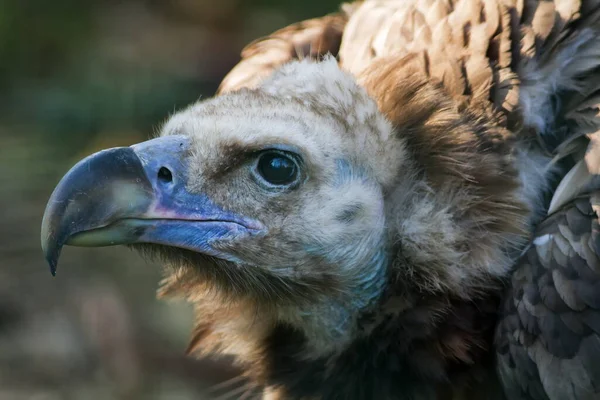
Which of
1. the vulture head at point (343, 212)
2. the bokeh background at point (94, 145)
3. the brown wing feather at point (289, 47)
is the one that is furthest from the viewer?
the bokeh background at point (94, 145)

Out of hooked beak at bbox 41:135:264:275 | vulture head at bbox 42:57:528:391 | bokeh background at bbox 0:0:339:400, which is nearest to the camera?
hooked beak at bbox 41:135:264:275

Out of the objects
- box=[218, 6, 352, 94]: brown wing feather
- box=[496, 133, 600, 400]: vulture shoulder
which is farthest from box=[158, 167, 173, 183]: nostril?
box=[218, 6, 352, 94]: brown wing feather

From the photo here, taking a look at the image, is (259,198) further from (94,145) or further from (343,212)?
(94,145)

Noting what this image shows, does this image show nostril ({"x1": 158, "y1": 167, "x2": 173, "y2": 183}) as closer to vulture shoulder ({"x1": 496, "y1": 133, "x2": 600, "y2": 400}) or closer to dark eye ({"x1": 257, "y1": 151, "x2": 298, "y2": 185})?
dark eye ({"x1": 257, "y1": 151, "x2": 298, "y2": 185})

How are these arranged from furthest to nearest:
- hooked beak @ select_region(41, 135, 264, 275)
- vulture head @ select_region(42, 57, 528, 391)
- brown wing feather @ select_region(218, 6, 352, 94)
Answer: brown wing feather @ select_region(218, 6, 352, 94) < vulture head @ select_region(42, 57, 528, 391) < hooked beak @ select_region(41, 135, 264, 275)

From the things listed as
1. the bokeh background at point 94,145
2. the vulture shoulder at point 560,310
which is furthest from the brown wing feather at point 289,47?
the bokeh background at point 94,145

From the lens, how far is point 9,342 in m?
5.54

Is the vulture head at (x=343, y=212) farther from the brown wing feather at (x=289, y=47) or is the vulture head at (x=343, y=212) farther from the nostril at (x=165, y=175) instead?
the brown wing feather at (x=289, y=47)

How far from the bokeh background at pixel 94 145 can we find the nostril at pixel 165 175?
103 inches

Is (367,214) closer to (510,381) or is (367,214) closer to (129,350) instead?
(510,381)

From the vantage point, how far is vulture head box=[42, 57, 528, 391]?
2.61m

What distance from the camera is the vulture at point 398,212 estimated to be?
252 cm

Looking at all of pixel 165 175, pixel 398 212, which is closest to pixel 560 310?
pixel 398 212

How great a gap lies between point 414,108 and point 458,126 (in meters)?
0.13
